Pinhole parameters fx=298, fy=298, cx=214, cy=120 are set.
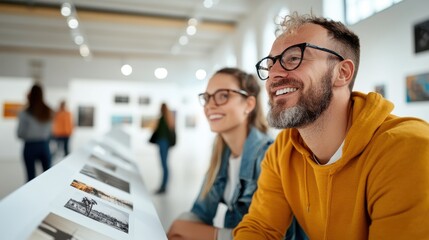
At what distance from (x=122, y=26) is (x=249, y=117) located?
9393mm

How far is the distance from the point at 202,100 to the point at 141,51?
38.5 ft

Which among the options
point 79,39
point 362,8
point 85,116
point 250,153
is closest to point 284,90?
point 250,153

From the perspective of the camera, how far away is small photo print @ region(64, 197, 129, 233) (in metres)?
1.13

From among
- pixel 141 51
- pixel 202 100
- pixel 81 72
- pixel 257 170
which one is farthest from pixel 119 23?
pixel 257 170

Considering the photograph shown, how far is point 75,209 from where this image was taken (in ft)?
3.66

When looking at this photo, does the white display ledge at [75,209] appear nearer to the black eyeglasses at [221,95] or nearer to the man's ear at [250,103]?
the black eyeglasses at [221,95]

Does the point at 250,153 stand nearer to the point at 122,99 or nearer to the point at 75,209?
the point at 75,209

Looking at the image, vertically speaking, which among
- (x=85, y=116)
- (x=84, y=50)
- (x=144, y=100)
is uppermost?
(x=84, y=50)

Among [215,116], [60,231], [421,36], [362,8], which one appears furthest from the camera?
[362,8]

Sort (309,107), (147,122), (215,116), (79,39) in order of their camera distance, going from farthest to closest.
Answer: (147,122)
(79,39)
(215,116)
(309,107)

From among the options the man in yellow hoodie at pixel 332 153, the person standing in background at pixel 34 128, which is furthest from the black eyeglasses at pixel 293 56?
the person standing in background at pixel 34 128

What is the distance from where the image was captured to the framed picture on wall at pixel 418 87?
3.50 metres

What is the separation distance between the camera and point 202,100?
2.54 meters

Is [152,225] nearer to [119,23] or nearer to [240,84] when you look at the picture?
[240,84]
